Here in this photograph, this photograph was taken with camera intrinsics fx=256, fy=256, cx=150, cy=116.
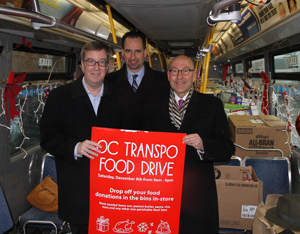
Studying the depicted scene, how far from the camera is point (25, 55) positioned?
320 centimetres

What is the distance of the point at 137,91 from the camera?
256 centimetres

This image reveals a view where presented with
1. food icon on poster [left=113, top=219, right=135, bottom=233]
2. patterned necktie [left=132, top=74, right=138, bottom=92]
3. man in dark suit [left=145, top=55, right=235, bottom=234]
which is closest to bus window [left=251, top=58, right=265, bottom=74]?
patterned necktie [left=132, top=74, right=138, bottom=92]

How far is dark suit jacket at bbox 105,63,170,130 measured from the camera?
7.54 ft

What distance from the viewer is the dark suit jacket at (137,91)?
7.54 feet

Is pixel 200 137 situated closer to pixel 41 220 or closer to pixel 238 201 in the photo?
pixel 238 201

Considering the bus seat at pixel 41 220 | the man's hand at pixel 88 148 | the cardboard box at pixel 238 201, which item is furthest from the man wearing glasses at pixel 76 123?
the cardboard box at pixel 238 201

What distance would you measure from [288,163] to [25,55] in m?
3.52

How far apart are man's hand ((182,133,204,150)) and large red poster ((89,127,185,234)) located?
123mm

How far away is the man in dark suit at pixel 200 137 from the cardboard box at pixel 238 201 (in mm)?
875

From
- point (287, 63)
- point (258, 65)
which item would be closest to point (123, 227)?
point (287, 63)

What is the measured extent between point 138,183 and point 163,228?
369 millimetres

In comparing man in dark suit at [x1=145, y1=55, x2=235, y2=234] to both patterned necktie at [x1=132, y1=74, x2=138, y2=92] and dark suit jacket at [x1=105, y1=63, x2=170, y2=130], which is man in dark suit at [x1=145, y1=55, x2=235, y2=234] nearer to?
dark suit jacket at [x1=105, y1=63, x2=170, y2=130]

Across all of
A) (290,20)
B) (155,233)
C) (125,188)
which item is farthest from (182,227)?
(290,20)

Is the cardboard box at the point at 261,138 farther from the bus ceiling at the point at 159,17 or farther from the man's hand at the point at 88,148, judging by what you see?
the man's hand at the point at 88,148
